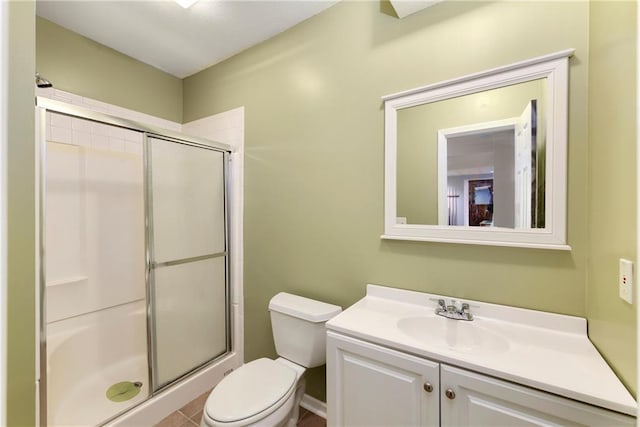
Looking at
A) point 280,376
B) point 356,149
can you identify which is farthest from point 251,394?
point 356,149

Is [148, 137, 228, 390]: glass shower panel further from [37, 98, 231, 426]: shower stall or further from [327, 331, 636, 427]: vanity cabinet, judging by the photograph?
[327, 331, 636, 427]: vanity cabinet

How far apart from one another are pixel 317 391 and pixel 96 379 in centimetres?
159

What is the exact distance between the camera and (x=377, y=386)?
1.12 meters

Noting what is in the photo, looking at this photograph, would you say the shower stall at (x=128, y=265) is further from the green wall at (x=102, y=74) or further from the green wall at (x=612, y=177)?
the green wall at (x=612, y=177)

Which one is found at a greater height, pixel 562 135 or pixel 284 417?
pixel 562 135

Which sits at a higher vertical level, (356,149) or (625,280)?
(356,149)

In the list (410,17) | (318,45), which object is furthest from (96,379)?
(410,17)

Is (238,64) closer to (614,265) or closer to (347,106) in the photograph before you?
(347,106)

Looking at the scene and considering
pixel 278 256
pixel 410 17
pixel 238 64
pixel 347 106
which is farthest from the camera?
pixel 238 64

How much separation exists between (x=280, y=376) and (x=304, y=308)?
36 centimetres

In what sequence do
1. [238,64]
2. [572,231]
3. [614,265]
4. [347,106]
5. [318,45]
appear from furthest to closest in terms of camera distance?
[238,64] → [318,45] → [347,106] → [572,231] → [614,265]

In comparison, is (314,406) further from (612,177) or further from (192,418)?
(612,177)

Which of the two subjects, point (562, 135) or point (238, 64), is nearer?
point (562, 135)

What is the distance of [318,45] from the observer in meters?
1.75
